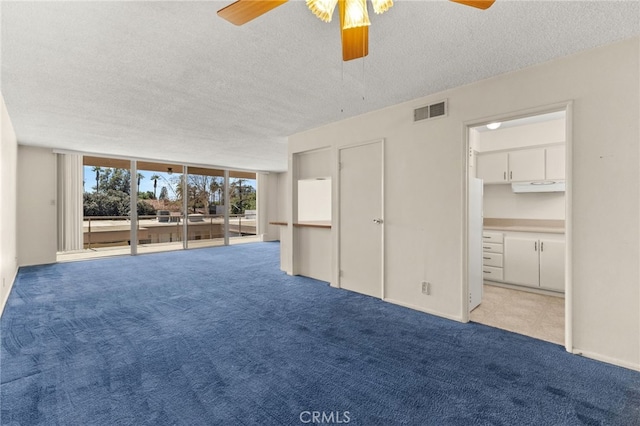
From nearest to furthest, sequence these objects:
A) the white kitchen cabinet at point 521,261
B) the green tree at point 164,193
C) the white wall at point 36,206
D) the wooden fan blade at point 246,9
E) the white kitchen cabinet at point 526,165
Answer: the wooden fan blade at point 246,9 → the white kitchen cabinet at point 521,261 → the white kitchen cabinet at point 526,165 → the white wall at point 36,206 → the green tree at point 164,193

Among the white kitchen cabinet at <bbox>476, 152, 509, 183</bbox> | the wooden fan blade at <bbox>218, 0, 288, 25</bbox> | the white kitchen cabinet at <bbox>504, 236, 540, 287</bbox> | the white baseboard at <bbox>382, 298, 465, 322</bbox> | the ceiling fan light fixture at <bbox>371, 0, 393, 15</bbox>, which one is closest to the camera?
the wooden fan blade at <bbox>218, 0, 288, 25</bbox>

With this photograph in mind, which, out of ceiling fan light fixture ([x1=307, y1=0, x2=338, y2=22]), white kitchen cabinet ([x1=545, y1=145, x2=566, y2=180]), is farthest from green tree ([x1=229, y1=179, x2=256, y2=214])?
ceiling fan light fixture ([x1=307, y1=0, x2=338, y2=22])

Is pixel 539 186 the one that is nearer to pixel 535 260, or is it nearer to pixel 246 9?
pixel 535 260

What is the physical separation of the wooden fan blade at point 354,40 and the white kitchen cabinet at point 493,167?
157 inches

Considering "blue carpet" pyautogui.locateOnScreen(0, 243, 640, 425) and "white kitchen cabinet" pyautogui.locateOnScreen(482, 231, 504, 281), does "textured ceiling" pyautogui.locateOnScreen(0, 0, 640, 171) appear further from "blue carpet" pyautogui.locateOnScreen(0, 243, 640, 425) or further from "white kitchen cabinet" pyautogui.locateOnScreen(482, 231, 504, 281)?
"white kitchen cabinet" pyautogui.locateOnScreen(482, 231, 504, 281)

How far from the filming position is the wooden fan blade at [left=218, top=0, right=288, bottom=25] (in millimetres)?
1373

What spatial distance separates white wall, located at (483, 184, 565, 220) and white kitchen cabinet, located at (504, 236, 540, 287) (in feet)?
2.42

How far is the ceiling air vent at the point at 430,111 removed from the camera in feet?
10.6

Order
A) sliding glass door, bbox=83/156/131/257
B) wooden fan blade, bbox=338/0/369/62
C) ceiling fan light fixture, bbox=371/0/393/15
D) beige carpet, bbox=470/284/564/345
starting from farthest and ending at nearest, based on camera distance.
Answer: sliding glass door, bbox=83/156/131/257 < beige carpet, bbox=470/284/564/345 < wooden fan blade, bbox=338/0/369/62 < ceiling fan light fixture, bbox=371/0/393/15

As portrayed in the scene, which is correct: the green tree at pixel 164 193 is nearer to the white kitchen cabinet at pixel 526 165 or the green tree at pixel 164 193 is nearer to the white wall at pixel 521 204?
the white wall at pixel 521 204

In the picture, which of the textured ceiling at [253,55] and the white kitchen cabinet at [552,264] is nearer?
the textured ceiling at [253,55]

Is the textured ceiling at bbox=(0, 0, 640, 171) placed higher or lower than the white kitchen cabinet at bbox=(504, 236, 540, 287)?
higher

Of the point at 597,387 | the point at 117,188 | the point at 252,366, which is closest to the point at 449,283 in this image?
the point at 597,387

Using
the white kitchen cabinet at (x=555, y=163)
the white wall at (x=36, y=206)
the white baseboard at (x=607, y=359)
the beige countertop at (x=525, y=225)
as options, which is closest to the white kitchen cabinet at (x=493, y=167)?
the white kitchen cabinet at (x=555, y=163)
